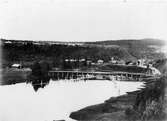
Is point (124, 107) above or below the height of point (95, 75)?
below

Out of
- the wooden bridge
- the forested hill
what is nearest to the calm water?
the wooden bridge

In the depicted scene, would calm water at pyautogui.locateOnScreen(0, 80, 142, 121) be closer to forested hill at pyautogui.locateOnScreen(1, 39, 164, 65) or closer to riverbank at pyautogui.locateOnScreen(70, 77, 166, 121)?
riverbank at pyautogui.locateOnScreen(70, 77, 166, 121)

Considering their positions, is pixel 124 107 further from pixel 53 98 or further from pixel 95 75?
pixel 53 98

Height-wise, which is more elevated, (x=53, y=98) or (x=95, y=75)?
(x=95, y=75)

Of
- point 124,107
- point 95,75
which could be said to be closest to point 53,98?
point 95,75

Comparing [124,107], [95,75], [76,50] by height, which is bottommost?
[124,107]

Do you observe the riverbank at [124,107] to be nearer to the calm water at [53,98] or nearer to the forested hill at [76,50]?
the calm water at [53,98]
